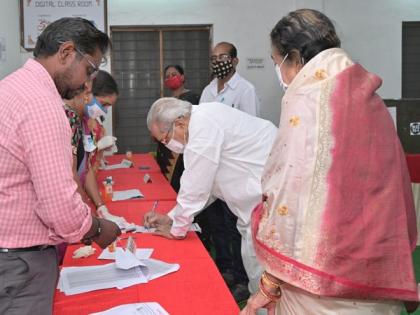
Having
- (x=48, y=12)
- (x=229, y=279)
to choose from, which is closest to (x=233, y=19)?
(x=48, y=12)

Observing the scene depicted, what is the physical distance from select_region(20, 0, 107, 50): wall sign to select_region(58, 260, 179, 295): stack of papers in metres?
4.31

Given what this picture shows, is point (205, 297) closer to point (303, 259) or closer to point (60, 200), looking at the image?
point (303, 259)

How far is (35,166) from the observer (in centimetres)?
102

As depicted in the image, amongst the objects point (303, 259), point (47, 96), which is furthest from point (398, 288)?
point (47, 96)

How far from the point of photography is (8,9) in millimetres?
5043

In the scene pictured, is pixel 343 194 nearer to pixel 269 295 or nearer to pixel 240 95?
pixel 269 295

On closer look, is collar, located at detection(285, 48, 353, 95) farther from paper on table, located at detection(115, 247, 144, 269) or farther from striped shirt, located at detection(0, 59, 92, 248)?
paper on table, located at detection(115, 247, 144, 269)

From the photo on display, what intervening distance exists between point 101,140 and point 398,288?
276 cm

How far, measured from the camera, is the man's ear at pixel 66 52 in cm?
114

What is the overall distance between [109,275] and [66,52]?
31.0 inches

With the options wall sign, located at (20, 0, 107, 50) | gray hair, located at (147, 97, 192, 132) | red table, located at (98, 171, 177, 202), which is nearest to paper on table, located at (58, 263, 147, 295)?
gray hair, located at (147, 97, 192, 132)

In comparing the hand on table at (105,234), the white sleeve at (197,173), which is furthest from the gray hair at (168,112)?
the hand on table at (105,234)

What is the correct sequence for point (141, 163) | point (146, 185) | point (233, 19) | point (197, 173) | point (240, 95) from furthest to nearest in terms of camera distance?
point (233, 19) → point (141, 163) → point (240, 95) → point (146, 185) → point (197, 173)

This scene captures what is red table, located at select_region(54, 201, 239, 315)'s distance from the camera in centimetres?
138
